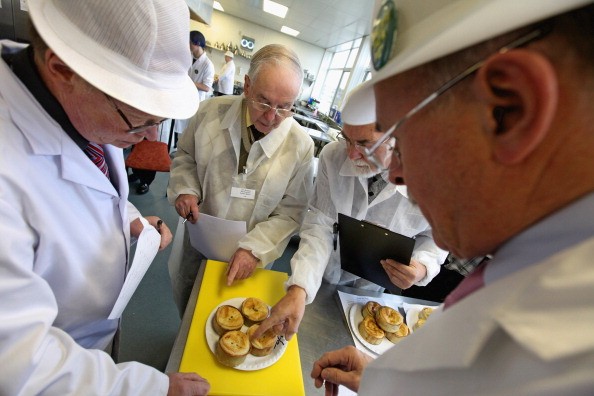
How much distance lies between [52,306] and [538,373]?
0.91 meters

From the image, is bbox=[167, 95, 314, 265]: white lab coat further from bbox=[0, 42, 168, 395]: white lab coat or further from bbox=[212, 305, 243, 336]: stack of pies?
bbox=[0, 42, 168, 395]: white lab coat

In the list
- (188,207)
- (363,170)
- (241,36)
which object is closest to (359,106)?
(363,170)

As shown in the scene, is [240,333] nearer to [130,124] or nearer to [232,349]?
[232,349]

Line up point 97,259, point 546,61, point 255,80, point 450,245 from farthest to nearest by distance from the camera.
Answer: point 255,80 → point 97,259 → point 450,245 → point 546,61

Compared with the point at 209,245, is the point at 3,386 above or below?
above

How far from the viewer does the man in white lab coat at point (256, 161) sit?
1267mm

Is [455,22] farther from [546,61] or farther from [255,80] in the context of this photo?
[255,80]

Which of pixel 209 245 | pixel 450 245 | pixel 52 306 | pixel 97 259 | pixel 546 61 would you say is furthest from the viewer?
pixel 209 245

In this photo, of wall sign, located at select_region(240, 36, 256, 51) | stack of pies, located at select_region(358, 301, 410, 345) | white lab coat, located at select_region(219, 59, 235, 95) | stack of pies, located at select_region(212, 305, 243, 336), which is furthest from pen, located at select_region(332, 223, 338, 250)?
wall sign, located at select_region(240, 36, 256, 51)

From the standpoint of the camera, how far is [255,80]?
1283 millimetres

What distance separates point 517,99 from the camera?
0.30 metres

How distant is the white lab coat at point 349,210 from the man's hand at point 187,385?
0.63m

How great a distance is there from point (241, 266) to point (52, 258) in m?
0.62

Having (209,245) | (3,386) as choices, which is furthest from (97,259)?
(209,245)
